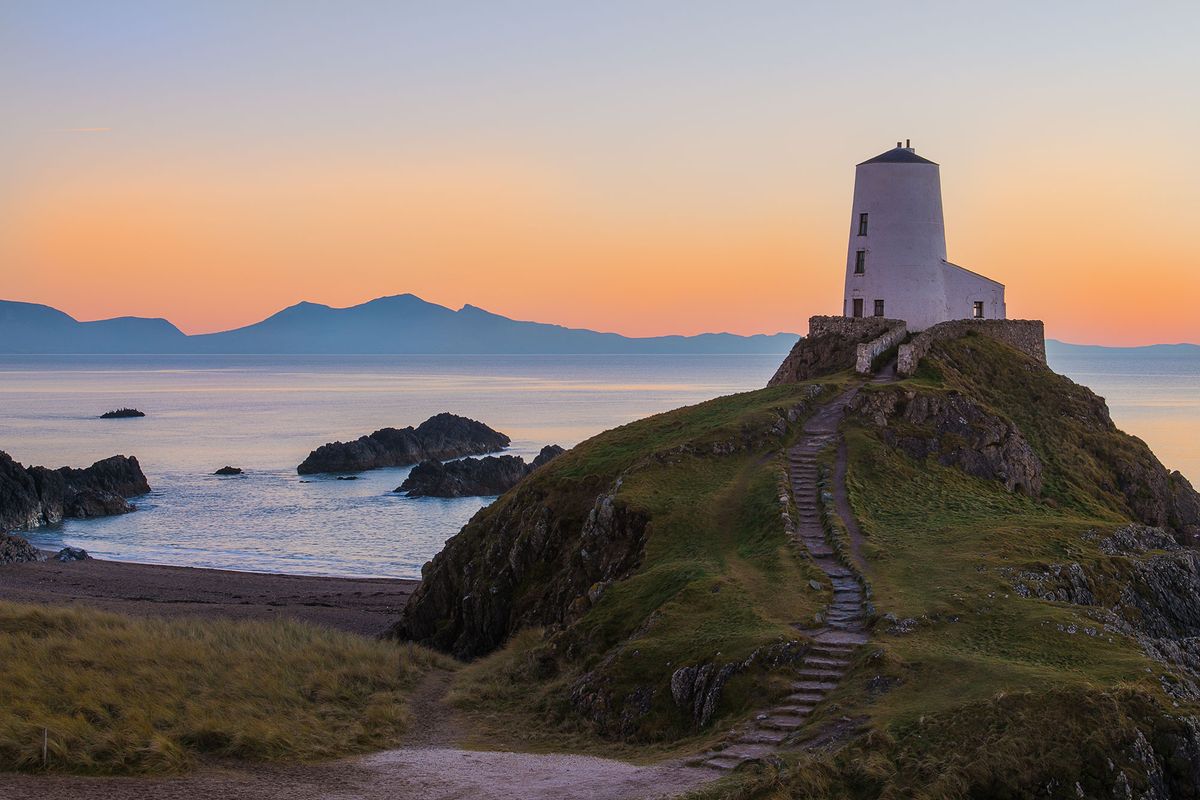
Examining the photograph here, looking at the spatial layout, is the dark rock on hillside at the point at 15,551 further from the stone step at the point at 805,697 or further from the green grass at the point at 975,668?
the stone step at the point at 805,697

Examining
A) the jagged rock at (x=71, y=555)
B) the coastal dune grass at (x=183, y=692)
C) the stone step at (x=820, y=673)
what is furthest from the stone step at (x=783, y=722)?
the jagged rock at (x=71, y=555)

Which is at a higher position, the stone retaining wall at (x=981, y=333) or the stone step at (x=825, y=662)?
the stone retaining wall at (x=981, y=333)

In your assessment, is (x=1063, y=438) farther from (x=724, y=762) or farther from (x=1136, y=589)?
(x=724, y=762)

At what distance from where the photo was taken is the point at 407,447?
112250mm

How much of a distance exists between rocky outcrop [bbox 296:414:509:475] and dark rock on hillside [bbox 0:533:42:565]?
4109 centimetres

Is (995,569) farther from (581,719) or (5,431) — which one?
(5,431)

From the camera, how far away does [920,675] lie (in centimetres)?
2098

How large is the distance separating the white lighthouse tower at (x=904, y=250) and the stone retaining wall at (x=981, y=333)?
137 cm

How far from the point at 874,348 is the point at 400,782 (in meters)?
30.4

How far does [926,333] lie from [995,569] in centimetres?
2052

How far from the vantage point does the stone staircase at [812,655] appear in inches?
773

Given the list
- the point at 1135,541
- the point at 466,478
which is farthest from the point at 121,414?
the point at 1135,541

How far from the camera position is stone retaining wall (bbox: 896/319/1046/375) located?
4394 centimetres

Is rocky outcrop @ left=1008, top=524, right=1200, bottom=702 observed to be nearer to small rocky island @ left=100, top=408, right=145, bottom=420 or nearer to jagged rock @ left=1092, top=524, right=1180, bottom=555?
jagged rock @ left=1092, top=524, right=1180, bottom=555
